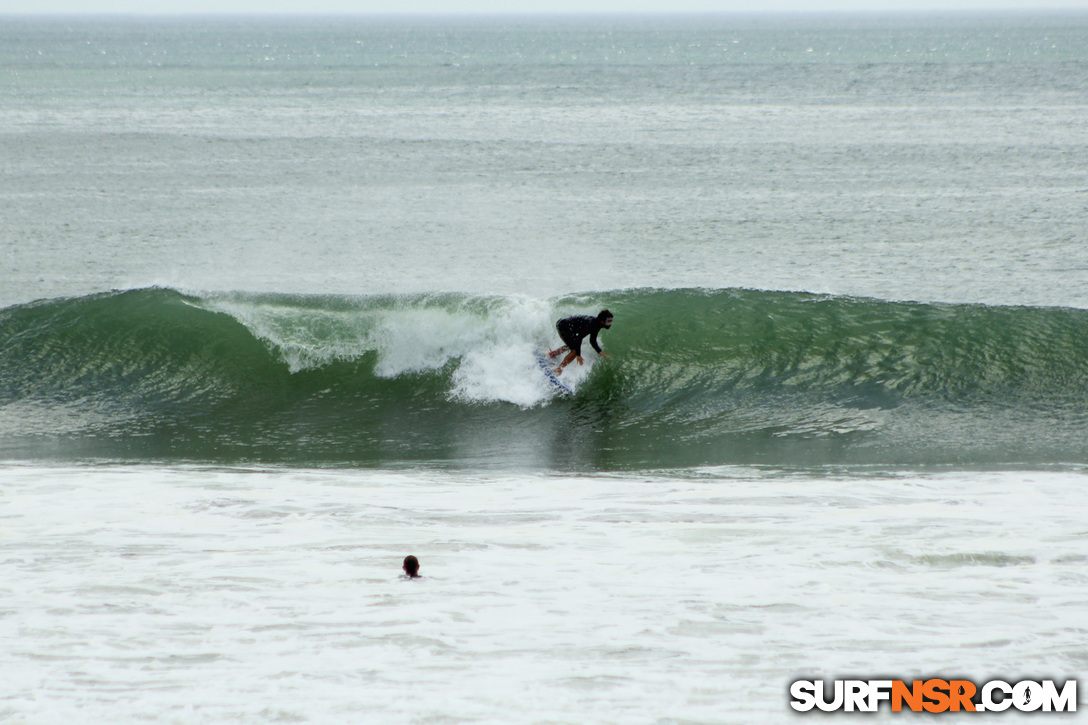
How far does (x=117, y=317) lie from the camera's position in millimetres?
14086

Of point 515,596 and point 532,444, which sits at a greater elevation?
point 532,444

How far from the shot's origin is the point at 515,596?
5.98 meters

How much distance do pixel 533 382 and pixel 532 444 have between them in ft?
5.35

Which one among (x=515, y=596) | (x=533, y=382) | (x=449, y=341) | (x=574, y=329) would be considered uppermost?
(x=574, y=329)

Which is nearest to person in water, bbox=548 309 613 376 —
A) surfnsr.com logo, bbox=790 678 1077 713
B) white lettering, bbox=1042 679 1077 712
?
surfnsr.com logo, bbox=790 678 1077 713

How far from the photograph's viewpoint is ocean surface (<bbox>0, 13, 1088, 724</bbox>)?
204 inches

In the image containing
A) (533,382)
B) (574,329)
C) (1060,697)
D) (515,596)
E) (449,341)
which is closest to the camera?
(1060,697)

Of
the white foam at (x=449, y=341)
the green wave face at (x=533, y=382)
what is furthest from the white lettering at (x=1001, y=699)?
the white foam at (x=449, y=341)

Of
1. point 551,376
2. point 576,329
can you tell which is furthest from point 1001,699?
point 551,376

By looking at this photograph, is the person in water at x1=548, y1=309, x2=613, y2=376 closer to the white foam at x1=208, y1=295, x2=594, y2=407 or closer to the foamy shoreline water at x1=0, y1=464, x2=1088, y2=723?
the white foam at x1=208, y1=295, x2=594, y2=407

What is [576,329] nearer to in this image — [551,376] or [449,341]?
[551,376]

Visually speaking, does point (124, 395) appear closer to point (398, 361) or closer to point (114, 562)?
point (398, 361)

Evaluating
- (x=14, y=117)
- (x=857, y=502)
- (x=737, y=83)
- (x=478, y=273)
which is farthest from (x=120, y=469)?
(x=737, y=83)

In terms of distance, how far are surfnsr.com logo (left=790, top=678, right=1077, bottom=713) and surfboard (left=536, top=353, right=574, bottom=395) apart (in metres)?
7.02
